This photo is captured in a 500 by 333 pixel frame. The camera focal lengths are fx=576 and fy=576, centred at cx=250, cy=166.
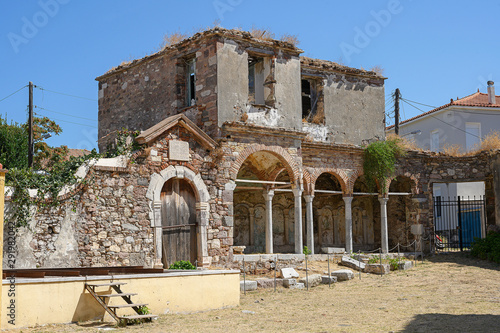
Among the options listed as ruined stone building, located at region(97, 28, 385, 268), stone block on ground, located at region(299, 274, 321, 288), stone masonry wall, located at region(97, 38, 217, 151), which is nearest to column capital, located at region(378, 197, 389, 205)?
ruined stone building, located at region(97, 28, 385, 268)

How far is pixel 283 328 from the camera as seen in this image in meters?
9.70

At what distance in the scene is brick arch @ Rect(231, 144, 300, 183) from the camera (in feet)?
54.9

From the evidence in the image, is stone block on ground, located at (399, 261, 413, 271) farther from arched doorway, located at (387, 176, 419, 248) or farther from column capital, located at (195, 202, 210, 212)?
column capital, located at (195, 202, 210, 212)

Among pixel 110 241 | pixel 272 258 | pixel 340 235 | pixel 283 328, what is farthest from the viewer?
pixel 340 235

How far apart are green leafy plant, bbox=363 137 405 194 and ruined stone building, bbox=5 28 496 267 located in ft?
1.08

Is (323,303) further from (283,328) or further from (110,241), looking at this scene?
(110,241)

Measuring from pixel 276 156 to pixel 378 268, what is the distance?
4.69 metres

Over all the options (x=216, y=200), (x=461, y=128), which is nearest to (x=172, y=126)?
(x=216, y=200)

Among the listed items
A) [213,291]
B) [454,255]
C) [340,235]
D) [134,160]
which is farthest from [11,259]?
[454,255]

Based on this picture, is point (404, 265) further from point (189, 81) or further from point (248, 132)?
point (189, 81)

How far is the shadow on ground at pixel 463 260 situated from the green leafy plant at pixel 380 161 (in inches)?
123

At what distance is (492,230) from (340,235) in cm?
568

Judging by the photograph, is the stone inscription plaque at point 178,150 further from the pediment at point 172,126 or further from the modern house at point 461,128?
the modern house at point 461,128

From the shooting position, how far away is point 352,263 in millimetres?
18609
